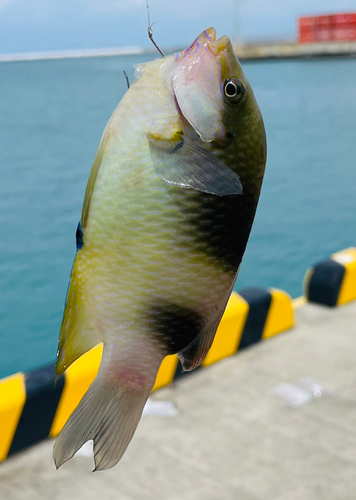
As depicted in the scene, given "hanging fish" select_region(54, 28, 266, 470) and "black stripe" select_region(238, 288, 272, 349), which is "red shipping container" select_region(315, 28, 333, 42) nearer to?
"black stripe" select_region(238, 288, 272, 349)

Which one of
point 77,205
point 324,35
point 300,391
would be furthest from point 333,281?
point 324,35

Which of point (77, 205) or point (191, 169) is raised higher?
point (191, 169)

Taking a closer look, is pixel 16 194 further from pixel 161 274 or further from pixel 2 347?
pixel 161 274

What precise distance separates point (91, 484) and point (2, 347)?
413 cm

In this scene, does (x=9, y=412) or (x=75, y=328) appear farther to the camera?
(x=9, y=412)

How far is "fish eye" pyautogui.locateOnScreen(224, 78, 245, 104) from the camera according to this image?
2.75 ft

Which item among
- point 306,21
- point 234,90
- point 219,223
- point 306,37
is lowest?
point 306,37

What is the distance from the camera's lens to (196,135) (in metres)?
0.81

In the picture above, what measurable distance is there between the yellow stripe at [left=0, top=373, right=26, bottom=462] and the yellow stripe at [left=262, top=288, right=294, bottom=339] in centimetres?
192

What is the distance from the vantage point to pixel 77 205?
37.7 feet

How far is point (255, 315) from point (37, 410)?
5.63ft

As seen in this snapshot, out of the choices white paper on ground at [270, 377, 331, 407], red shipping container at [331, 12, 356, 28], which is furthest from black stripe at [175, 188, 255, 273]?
red shipping container at [331, 12, 356, 28]

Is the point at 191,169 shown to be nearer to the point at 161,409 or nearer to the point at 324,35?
the point at 161,409

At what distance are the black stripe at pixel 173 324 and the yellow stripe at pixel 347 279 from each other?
4438mm
